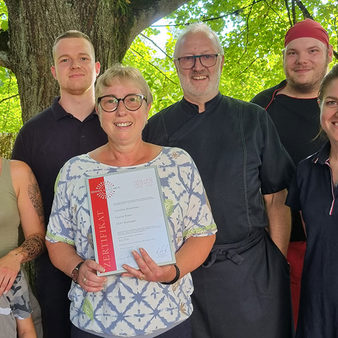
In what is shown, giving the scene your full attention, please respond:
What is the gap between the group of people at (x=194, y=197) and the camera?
2.29 meters

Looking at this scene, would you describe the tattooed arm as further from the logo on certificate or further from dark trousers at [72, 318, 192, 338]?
the logo on certificate

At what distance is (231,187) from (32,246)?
1312 millimetres

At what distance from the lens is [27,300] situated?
99.3 inches

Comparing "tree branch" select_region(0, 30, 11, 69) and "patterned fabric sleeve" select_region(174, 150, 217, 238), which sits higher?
"tree branch" select_region(0, 30, 11, 69)

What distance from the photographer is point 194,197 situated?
2.38 metres

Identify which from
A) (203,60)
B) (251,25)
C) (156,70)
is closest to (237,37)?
(251,25)

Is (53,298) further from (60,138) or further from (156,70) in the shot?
(156,70)

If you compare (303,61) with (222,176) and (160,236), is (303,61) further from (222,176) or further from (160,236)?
(160,236)

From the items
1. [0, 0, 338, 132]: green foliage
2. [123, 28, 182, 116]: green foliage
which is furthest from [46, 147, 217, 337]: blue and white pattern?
[123, 28, 182, 116]: green foliage

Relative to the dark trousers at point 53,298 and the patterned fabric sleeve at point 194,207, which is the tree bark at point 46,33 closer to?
the dark trousers at point 53,298

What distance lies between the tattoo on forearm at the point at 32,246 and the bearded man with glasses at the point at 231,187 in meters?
1.02

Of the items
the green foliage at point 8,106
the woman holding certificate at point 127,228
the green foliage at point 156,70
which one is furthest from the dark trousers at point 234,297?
the green foliage at point 8,106

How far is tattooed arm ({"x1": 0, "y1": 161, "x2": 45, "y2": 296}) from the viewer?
254cm

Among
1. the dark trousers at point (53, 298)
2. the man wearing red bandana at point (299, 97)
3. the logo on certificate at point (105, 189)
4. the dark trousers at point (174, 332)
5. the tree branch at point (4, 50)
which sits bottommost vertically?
the dark trousers at point (53, 298)
